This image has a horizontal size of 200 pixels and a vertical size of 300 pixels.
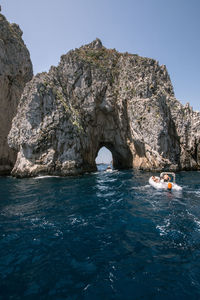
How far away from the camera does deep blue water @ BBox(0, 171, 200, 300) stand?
3758 mm

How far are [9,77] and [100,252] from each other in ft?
139

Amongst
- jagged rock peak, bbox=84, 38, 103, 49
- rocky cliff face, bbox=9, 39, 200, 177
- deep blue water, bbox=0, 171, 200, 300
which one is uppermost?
jagged rock peak, bbox=84, 38, 103, 49

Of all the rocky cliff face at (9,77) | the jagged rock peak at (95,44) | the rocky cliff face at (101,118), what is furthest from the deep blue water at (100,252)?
the jagged rock peak at (95,44)

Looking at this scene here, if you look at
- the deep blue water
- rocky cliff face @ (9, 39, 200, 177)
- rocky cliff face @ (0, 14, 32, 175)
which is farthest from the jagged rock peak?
the deep blue water

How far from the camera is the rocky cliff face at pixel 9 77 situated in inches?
1330

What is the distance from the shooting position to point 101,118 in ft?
124

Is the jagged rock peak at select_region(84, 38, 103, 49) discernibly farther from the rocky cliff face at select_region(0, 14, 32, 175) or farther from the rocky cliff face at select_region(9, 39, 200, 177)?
the rocky cliff face at select_region(0, 14, 32, 175)

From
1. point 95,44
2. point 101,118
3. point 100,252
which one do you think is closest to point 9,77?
point 101,118

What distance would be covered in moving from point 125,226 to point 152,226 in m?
1.28

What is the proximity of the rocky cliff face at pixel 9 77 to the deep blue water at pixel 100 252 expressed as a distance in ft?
95.7

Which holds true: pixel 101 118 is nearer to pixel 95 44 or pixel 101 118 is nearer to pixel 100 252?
pixel 95 44

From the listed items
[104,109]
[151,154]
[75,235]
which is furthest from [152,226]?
[104,109]

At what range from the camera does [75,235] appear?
253 inches

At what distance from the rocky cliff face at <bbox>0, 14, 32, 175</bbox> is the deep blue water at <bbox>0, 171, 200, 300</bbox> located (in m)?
29.2
